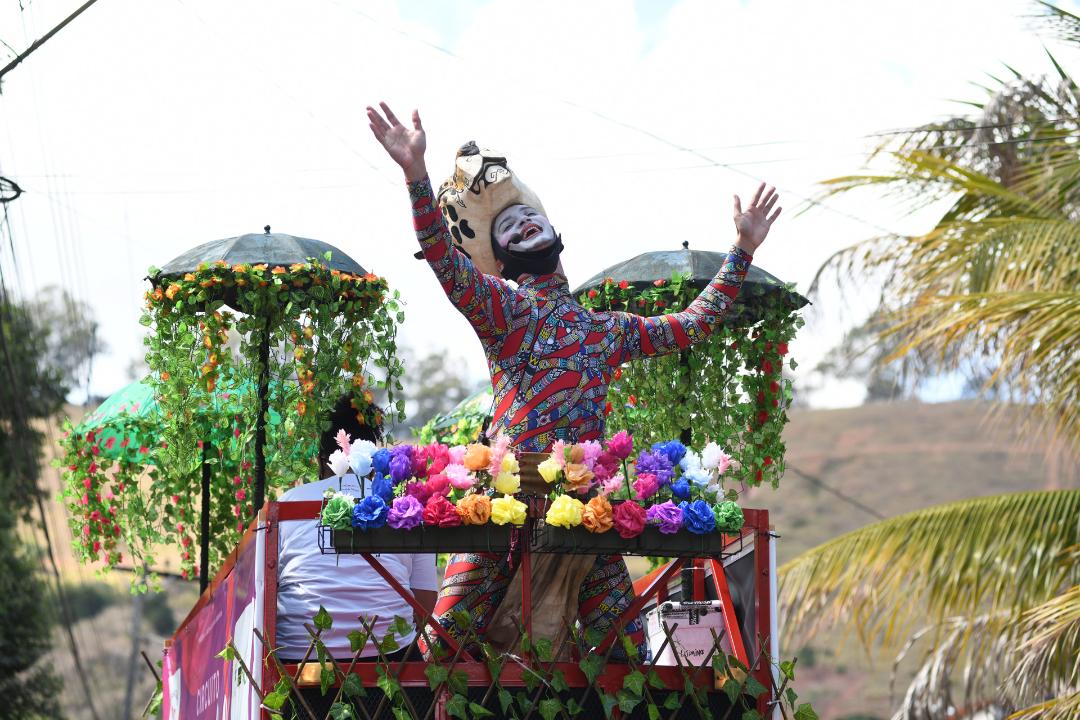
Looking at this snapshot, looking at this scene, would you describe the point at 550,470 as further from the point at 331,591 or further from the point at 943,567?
the point at 943,567

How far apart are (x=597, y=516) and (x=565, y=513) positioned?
11 cm

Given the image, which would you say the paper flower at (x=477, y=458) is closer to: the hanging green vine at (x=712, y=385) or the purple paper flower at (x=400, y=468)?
the purple paper flower at (x=400, y=468)

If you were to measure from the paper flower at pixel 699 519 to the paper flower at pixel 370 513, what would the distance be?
96 centimetres

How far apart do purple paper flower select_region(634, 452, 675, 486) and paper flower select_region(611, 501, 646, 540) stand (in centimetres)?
21

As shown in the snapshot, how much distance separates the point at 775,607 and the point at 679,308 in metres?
2.66

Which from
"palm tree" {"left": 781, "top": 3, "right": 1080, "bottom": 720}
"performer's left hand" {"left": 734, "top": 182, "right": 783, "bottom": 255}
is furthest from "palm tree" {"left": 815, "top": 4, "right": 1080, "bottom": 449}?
"performer's left hand" {"left": 734, "top": 182, "right": 783, "bottom": 255}

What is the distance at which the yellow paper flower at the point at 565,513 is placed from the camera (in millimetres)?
4738

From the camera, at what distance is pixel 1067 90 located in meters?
11.3

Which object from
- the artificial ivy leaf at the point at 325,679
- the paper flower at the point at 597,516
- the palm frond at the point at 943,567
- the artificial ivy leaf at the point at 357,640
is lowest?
the palm frond at the point at 943,567

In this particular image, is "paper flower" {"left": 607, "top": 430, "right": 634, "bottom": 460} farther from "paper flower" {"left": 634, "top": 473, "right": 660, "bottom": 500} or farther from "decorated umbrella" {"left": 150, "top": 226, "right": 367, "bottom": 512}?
"decorated umbrella" {"left": 150, "top": 226, "right": 367, "bottom": 512}

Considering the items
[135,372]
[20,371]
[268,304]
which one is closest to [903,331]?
[268,304]

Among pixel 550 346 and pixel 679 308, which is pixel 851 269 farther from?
pixel 550 346

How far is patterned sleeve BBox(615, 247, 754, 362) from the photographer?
5820 millimetres

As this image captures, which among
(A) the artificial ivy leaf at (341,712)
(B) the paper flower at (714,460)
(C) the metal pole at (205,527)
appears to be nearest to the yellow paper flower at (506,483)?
(B) the paper flower at (714,460)
